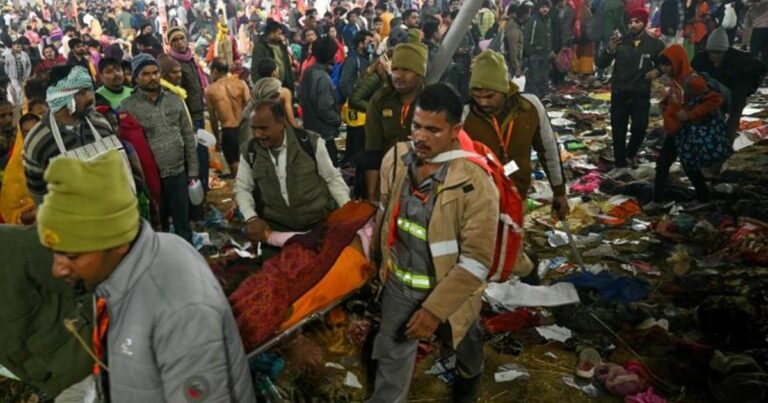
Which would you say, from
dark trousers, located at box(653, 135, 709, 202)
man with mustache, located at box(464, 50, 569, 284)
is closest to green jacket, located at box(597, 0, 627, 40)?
dark trousers, located at box(653, 135, 709, 202)

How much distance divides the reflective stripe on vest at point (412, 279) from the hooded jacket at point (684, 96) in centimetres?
467

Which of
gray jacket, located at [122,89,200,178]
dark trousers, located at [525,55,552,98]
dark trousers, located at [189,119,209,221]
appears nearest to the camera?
gray jacket, located at [122,89,200,178]

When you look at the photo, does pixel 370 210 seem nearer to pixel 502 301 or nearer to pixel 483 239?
pixel 483 239

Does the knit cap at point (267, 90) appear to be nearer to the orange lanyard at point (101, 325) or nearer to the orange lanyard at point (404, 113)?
the orange lanyard at point (404, 113)

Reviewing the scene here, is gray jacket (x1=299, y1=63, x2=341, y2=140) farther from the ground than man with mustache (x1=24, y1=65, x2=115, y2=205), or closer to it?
closer to it

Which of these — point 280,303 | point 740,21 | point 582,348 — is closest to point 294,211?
point 280,303

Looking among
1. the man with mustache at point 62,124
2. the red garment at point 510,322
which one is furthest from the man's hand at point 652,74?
the man with mustache at point 62,124

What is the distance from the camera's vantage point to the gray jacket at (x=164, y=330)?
1789 mm

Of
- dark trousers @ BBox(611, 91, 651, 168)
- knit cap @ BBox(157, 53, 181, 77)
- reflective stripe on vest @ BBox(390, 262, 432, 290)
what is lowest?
dark trousers @ BBox(611, 91, 651, 168)

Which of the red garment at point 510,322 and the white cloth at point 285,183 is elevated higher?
the white cloth at point 285,183

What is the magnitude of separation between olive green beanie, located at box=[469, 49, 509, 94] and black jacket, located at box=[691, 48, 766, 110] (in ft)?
16.0

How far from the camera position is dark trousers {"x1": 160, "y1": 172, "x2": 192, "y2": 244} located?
5.20 metres

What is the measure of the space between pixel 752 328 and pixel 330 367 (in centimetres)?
307

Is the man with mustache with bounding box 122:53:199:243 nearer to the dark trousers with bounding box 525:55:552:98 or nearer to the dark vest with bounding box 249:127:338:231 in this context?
the dark vest with bounding box 249:127:338:231
